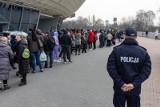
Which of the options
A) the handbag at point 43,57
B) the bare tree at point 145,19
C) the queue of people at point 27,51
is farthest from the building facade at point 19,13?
the bare tree at point 145,19

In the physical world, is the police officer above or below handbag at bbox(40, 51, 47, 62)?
above

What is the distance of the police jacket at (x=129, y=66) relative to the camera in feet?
15.3

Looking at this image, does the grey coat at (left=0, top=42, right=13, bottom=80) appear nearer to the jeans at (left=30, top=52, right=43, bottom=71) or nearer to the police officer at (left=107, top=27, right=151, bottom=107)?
the jeans at (left=30, top=52, right=43, bottom=71)

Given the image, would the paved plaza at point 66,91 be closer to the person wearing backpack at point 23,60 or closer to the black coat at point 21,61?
the person wearing backpack at point 23,60

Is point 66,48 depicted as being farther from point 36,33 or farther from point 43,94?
point 43,94

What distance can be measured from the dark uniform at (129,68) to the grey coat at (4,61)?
4.84m

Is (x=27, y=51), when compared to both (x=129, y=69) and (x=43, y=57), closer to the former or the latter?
(x=43, y=57)

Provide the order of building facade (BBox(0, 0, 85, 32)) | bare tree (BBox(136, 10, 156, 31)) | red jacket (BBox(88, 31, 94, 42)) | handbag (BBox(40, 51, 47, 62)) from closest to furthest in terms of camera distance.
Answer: handbag (BBox(40, 51, 47, 62)) → building facade (BBox(0, 0, 85, 32)) → red jacket (BBox(88, 31, 94, 42)) → bare tree (BBox(136, 10, 156, 31))

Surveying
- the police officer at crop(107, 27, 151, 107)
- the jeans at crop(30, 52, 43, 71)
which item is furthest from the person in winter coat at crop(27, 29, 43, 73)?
the police officer at crop(107, 27, 151, 107)

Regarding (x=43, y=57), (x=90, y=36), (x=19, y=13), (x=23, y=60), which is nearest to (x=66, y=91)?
(x=23, y=60)

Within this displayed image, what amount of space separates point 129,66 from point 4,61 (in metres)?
5.08

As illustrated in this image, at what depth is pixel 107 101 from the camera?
758cm

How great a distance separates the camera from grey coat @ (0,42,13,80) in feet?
29.0

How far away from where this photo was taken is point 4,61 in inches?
351
